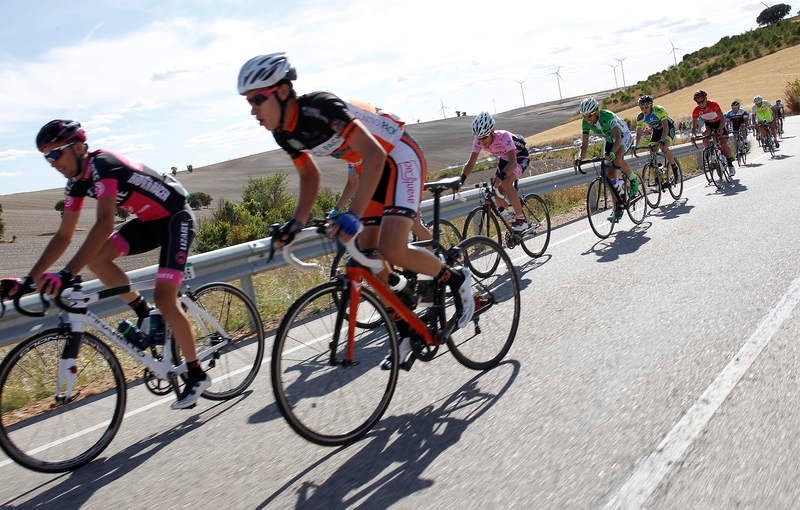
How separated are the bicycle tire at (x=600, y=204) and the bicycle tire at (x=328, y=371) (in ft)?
23.9

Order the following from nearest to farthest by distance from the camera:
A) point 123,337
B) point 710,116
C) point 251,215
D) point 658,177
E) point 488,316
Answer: point 123,337 < point 488,316 < point 658,177 < point 710,116 < point 251,215

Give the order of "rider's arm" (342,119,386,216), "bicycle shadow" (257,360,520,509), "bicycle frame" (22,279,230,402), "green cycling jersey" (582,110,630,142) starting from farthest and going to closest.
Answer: "green cycling jersey" (582,110,630,142) → "bicycle frame" (22,279,230,402) → "rider's arm" (342,119,386,216) → "bicycle shadow" (257,360,520,509)

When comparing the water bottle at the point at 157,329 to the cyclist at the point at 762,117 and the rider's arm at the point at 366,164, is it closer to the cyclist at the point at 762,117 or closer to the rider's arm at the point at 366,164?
the rider's arm at the point at 366,164

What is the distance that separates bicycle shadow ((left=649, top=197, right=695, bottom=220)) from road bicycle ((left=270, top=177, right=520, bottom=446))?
8207mm

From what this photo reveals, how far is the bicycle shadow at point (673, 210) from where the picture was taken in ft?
38.7

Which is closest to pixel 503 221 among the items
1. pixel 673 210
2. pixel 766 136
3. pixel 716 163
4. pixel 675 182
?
pixel 673 210

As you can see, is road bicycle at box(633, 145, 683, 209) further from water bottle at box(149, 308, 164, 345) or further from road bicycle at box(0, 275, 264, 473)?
water bottle at box(149, 308, 164, 345)

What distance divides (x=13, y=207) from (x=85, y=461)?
65.9 meters

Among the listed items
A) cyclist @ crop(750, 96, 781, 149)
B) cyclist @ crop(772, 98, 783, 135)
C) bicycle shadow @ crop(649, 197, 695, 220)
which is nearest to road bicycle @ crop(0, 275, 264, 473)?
bicycle shadow @ crop(649, 197, 695, 220)

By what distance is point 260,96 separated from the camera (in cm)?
398

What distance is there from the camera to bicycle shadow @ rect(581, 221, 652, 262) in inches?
353

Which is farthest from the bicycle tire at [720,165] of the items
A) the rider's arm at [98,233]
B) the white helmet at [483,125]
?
the rider's arm at [98,233]

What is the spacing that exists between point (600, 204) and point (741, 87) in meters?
64.7

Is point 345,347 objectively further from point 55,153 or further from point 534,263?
point 534,263
